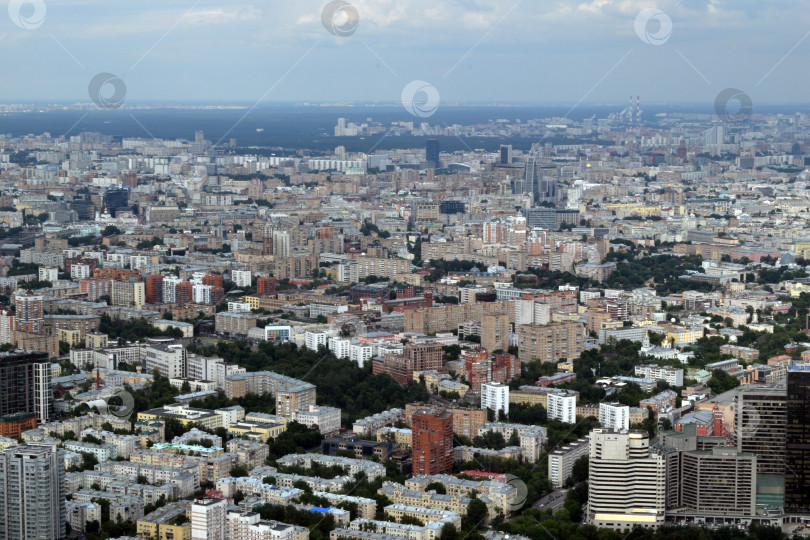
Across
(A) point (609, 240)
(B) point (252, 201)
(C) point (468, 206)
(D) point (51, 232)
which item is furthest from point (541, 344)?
(B) point (252, 201)

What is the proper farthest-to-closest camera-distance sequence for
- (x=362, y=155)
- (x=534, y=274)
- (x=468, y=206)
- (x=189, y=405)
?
(x=362, y=155) → (x=468, y=206) → (x=534, y=274) → (x=189, y=405)

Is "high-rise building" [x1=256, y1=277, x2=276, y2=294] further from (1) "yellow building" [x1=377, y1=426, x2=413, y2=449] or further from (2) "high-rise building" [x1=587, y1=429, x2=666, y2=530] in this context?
(2) "high-rise building" [x1=587, y1=429, x2=666, y2=530]

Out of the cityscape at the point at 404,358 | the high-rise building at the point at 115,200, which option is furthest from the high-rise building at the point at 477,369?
the high-rise building at the point at 115,200

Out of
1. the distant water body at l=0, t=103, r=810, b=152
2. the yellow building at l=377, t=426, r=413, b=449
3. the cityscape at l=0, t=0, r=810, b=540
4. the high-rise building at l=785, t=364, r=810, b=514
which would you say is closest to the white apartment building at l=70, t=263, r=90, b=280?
the cityscape at l=0, t=0, r=810, b=540

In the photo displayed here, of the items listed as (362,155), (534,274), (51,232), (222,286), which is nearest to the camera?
(222,286)

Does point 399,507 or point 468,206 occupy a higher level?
point 468,206

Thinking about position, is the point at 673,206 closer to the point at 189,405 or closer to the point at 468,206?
the point at 468,206

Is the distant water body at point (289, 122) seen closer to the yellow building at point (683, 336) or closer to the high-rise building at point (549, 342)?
the yellow building at point (683, 336)
